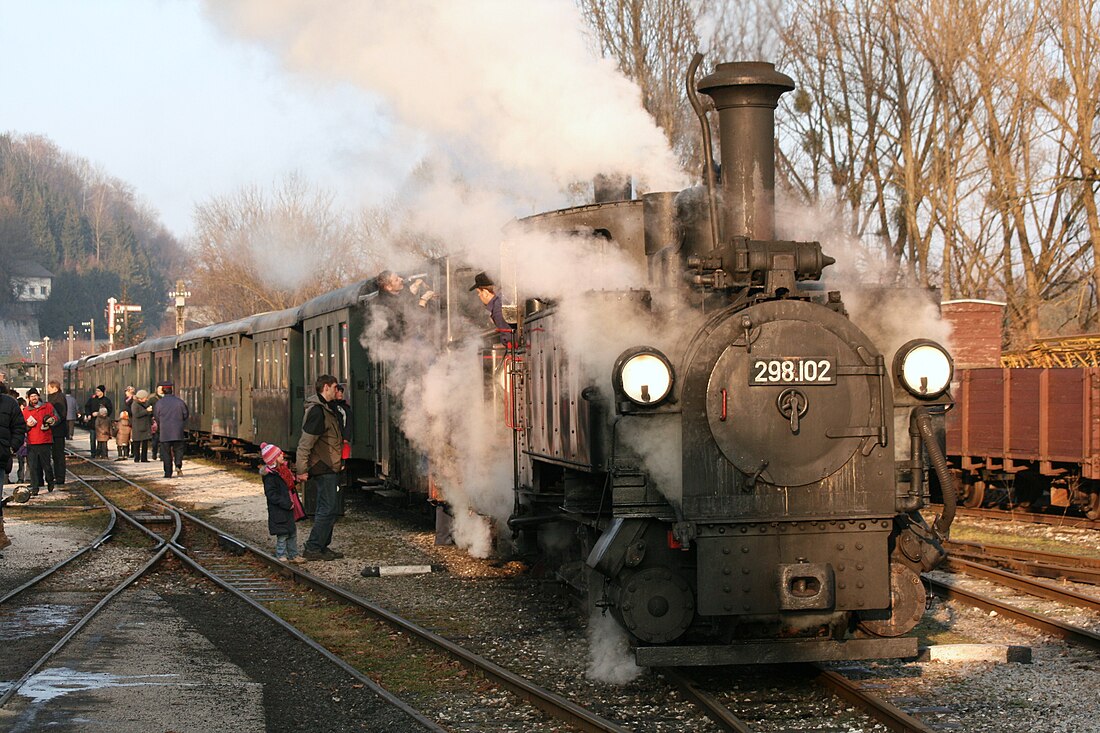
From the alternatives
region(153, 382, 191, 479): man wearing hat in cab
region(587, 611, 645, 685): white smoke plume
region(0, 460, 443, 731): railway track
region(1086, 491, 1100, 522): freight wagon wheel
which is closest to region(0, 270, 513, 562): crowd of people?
region(0, 460, 443, 731): railway track

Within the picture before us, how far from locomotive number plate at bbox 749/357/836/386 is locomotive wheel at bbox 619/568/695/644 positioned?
3.43ft

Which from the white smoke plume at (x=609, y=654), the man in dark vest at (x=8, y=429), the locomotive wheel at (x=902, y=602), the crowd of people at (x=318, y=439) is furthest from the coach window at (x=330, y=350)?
the locomotive wheel at (x=902, y=602)

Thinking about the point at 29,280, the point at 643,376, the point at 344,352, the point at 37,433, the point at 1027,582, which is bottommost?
the point at 1027,582

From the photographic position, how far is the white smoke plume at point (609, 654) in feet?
22.0

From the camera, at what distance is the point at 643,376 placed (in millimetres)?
5914

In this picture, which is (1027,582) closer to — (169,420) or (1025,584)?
(1025,584)

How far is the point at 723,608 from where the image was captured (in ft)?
19.6

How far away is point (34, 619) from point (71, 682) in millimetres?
2336

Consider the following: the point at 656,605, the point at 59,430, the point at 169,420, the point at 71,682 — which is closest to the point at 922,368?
the point at 656,605

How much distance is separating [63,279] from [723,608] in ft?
430

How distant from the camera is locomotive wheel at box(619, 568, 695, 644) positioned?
6047mm

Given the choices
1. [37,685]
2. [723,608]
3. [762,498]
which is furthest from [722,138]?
[37,685]

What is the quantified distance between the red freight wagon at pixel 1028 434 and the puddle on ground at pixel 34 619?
11.1 meters

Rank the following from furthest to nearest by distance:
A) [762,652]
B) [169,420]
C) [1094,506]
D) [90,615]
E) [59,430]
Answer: [169,420] < [59,430] < [1094,506] < [90,615] < [762,652]
